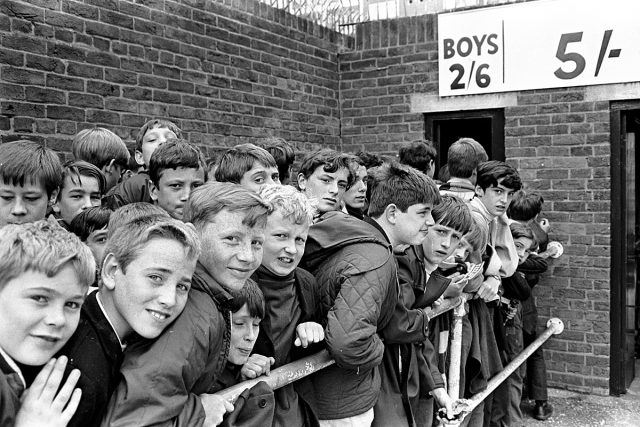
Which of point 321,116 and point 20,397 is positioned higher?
point 321,116

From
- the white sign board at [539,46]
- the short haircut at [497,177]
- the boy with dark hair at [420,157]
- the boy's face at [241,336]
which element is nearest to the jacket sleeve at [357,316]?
the boy's face at [241,336]

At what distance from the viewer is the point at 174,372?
1.70m

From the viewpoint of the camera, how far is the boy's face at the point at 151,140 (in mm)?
4156

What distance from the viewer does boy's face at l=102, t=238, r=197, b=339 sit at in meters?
1.79

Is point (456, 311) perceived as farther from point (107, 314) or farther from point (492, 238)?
point (107, 314)

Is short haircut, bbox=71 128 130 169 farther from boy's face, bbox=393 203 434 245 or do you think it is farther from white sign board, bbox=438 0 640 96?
white sign board, bbox=438 0 640 96

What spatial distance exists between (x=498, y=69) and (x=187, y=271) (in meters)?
5.21

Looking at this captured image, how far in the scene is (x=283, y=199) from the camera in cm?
251

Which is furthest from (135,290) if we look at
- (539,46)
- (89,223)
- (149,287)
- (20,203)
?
(539,46)

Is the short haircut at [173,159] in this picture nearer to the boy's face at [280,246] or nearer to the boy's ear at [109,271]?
the boy's face at [280,246]

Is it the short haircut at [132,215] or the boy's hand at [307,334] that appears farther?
the boy's hand at [307,334]

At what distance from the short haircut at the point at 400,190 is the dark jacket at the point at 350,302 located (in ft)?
1.04

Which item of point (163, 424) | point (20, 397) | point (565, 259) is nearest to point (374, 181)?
point (163, 424)

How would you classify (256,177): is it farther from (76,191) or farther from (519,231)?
(519,231)
